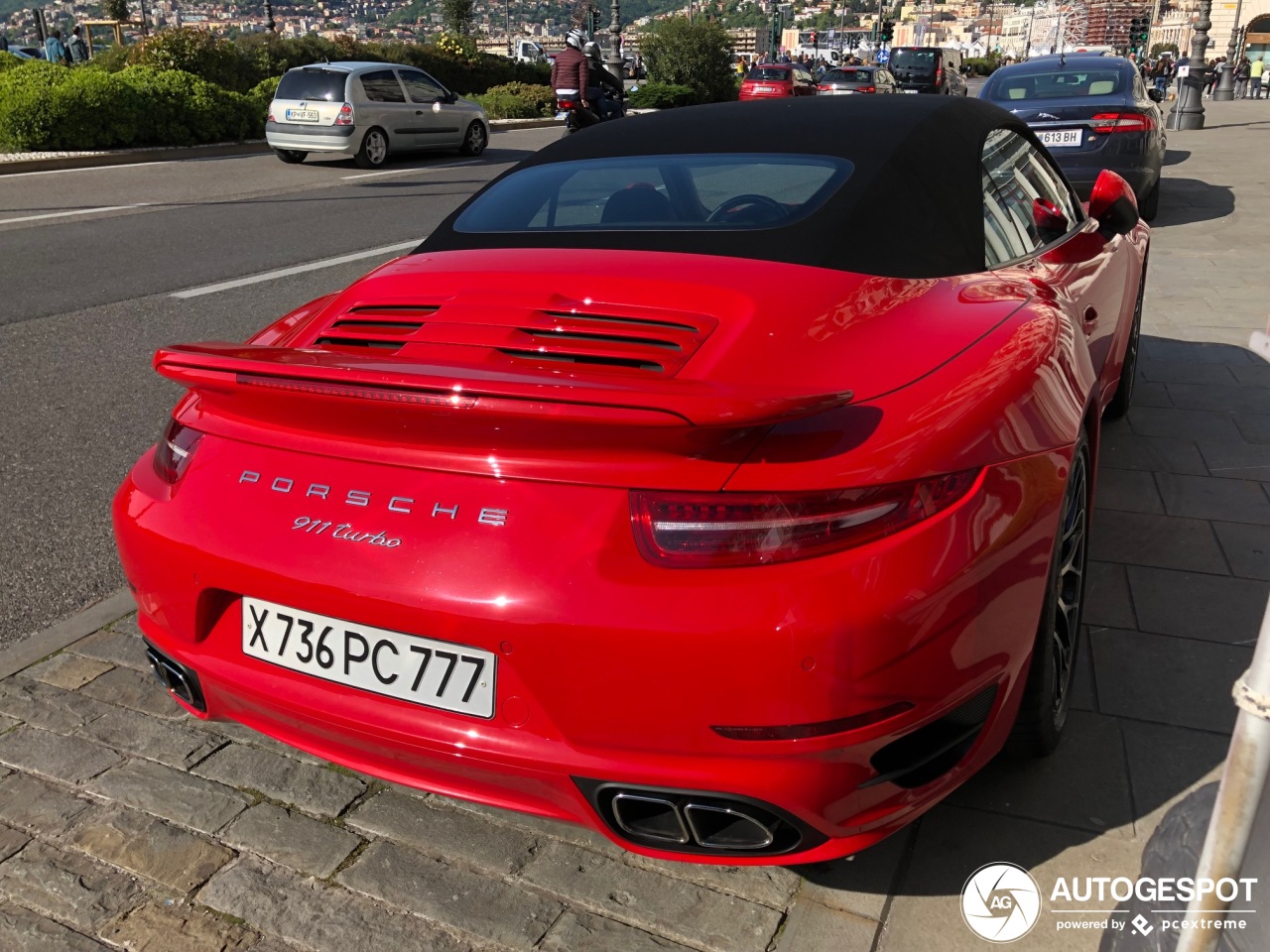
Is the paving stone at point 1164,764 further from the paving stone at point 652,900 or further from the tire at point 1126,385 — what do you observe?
the tire at point 1126,385

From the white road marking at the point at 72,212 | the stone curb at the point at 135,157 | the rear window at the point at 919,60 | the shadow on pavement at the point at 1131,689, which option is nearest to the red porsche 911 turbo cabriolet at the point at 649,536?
the shadow on pavement at the point at 1131,689

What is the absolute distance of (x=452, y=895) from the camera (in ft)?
7.34

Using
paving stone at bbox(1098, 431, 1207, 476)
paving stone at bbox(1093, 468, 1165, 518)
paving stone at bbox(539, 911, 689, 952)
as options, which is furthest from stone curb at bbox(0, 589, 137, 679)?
paving stone at bbox(1098, 431, 1207, 476)

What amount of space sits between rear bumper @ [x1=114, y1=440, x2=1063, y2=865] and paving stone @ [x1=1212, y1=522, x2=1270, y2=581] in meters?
1.93

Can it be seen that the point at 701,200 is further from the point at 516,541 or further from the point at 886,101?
the point at 516,541

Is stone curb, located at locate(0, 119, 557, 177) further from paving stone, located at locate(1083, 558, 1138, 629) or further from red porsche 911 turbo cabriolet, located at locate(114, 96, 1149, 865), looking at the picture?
paving stone, located at locate(1083, 558, 1138, 629)

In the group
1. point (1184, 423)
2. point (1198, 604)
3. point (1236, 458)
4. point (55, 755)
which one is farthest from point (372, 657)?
point (1184, 423)

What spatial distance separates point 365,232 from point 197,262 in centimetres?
A: 195

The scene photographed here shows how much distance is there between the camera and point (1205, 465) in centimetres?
461

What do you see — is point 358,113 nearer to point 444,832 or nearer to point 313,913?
point 444,832

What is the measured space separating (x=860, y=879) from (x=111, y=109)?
1940cm

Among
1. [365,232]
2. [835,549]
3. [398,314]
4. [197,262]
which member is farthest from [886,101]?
[365,232]

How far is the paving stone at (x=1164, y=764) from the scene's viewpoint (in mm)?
2449

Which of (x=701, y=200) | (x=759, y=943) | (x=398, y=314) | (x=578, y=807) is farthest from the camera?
(x=701, y=200)
